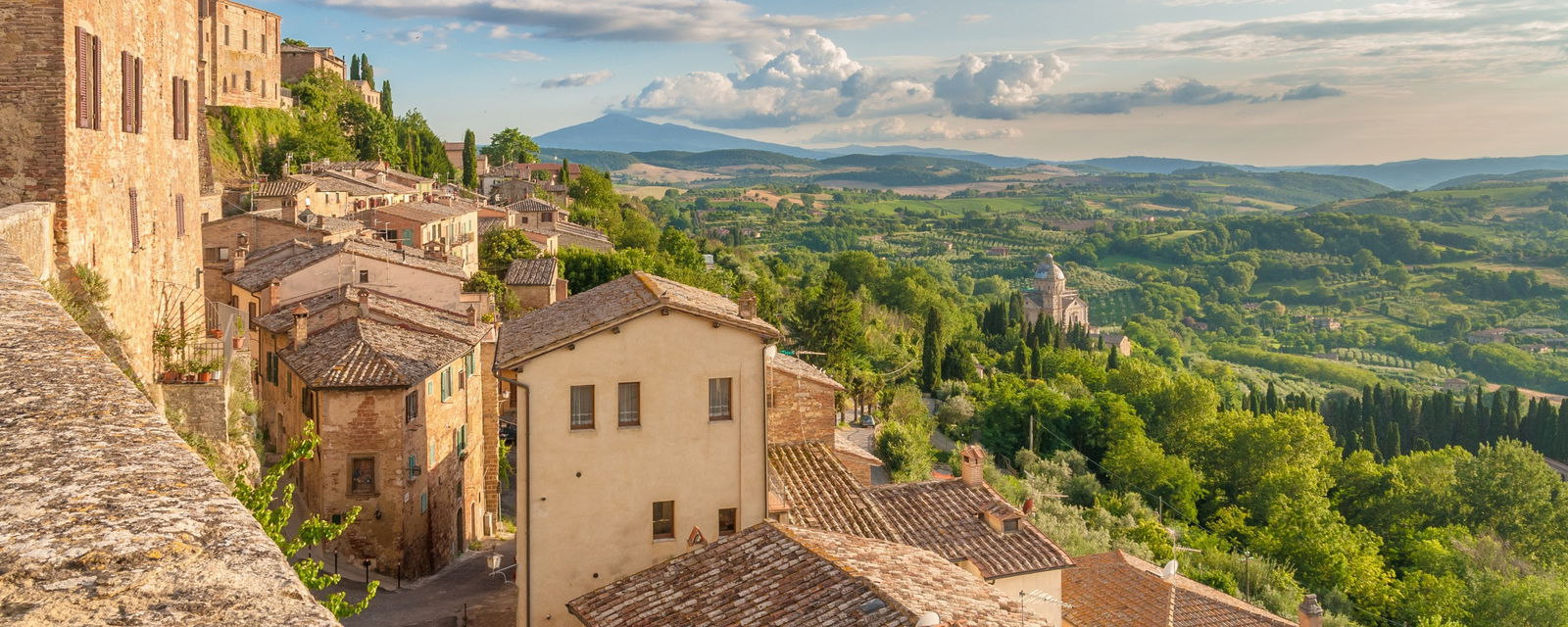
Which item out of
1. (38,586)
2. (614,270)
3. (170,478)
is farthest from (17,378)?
(614,270)

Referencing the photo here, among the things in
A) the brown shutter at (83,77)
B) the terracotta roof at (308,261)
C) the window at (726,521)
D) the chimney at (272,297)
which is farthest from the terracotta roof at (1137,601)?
the chimney at (272,297)

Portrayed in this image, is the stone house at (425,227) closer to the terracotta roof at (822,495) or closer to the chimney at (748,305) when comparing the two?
the terracotta roof at (822,495)

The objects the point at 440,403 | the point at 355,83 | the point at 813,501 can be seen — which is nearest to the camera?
the point at 813,501

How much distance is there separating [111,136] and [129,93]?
99cm

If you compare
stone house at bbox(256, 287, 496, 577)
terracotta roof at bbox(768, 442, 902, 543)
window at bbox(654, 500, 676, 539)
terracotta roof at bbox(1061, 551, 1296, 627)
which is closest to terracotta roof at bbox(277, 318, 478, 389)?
stone house at bbox(256, 287, 496, 577)

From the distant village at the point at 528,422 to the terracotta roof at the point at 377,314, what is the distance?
0.11 metres

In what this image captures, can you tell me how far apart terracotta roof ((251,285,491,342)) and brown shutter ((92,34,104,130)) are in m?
15.5

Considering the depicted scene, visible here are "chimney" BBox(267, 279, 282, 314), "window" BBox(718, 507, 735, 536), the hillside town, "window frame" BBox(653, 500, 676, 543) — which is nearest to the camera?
the hillside town

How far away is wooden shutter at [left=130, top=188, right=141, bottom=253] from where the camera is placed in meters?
15.3

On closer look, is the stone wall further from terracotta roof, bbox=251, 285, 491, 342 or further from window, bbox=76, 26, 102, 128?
terracotta roof, bbox=251, 285, 491, 342

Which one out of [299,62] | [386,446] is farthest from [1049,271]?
[386,446]

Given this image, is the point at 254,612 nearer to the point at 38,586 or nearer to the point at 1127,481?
the point at 38,586

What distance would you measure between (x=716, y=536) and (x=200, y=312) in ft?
32.2

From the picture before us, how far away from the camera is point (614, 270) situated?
167 ft
